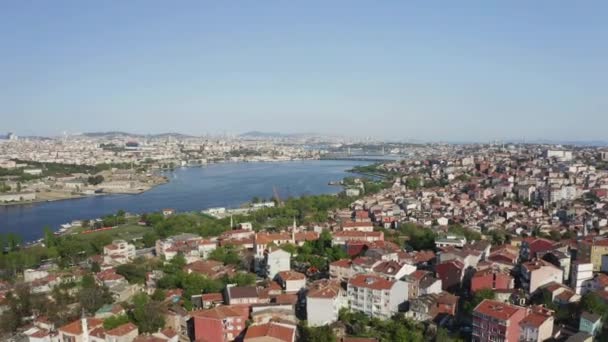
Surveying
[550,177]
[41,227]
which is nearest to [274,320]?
[41,227]

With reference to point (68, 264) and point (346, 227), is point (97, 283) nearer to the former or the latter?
point (68, 264)

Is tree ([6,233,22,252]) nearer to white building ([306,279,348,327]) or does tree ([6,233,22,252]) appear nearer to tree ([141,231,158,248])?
tree ([141,231,158,248])

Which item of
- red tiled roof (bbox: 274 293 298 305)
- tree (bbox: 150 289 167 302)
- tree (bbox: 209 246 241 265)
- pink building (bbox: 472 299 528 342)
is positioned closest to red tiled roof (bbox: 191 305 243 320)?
red tiled roof (bbox: 274 293 298 305)

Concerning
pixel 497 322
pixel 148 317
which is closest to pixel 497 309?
pixel 497 322

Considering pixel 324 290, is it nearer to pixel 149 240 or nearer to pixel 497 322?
pixel 497 322

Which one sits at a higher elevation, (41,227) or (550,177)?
(550,177)

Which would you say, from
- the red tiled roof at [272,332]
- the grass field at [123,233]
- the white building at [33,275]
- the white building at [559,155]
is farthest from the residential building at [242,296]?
the white building at [559,155]

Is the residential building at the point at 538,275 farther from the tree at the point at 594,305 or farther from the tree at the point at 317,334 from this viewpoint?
the tree at the point at 317,334
